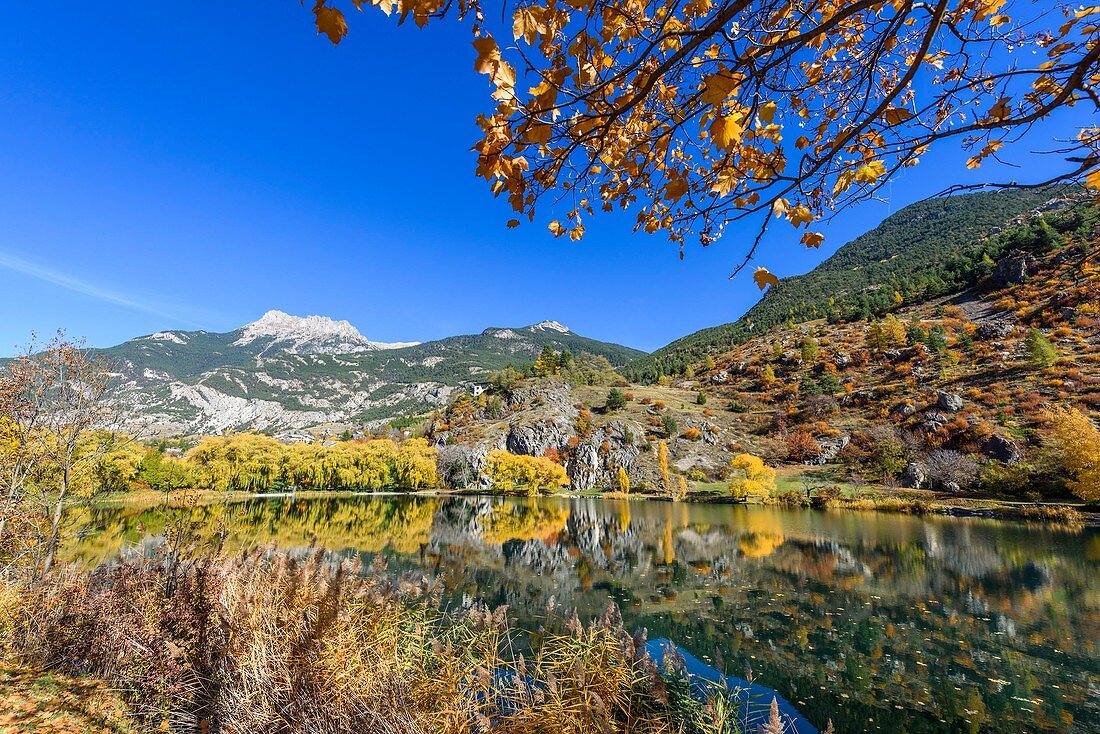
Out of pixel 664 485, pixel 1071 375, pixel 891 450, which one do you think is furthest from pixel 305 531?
pixel 1071 375

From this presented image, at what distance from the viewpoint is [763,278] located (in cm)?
241

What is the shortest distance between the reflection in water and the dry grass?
1968 millimetres

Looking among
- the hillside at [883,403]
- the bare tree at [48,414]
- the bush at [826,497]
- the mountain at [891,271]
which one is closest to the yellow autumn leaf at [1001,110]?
the bare tree at [48,414]

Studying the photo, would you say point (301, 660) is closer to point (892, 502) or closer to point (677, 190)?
point (677, 190)

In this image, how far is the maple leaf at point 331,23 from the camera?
1.75m

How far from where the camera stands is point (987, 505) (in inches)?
1316

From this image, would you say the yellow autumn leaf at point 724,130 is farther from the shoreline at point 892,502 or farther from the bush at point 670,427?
the bush at point 670,427

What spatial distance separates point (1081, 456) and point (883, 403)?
109ft

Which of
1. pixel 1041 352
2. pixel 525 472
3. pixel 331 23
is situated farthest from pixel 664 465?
pixel 331 23

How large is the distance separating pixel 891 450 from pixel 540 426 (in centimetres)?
4734

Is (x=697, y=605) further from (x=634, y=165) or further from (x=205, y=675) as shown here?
(x=634, y=165)

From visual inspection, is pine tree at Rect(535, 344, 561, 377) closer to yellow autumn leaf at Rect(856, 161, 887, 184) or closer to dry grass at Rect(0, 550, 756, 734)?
dry grass at Rect(0, 550, 756, 734)

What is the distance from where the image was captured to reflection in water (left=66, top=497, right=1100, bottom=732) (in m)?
7.82

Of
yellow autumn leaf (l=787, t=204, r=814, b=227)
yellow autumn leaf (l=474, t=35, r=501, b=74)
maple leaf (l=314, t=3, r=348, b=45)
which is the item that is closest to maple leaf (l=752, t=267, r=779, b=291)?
yellow autumn leaf (l=787, t=204, r=814, b=227)
